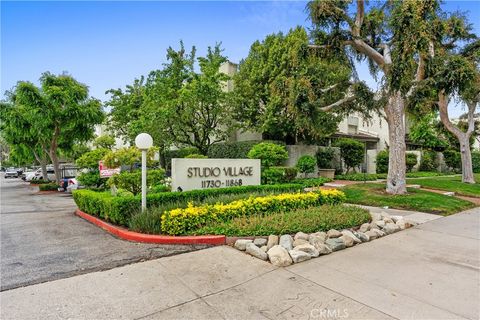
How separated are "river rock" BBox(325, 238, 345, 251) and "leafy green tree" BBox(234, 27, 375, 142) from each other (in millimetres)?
7124

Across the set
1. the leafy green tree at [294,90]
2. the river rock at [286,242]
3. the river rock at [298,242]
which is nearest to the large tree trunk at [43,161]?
the leafy green tree at [294,90]

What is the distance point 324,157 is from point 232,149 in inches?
245

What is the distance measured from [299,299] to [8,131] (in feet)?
77.0

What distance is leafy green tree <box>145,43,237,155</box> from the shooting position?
655 inches

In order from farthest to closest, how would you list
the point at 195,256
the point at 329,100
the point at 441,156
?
1. the point at 441,156
2. the point at 329,100
3. the point at 195,256

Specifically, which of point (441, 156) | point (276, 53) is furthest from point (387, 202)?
point (441, 156)

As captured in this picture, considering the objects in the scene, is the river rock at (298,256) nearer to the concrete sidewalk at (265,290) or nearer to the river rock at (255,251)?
the concrete sidewalk at (265,290)

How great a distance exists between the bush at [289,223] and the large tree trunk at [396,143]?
4.88 m

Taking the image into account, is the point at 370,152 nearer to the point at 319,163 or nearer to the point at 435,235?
the point at 319,163

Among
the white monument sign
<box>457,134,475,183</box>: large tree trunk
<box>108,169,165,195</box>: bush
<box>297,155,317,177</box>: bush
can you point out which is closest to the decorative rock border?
the white monument sign

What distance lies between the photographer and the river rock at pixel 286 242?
4950 millimetres

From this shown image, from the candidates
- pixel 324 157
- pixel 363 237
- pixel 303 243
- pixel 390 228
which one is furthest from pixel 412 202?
pixel 324 157

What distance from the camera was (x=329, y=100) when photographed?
13094 millimetres

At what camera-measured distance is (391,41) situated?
11.1 metres
